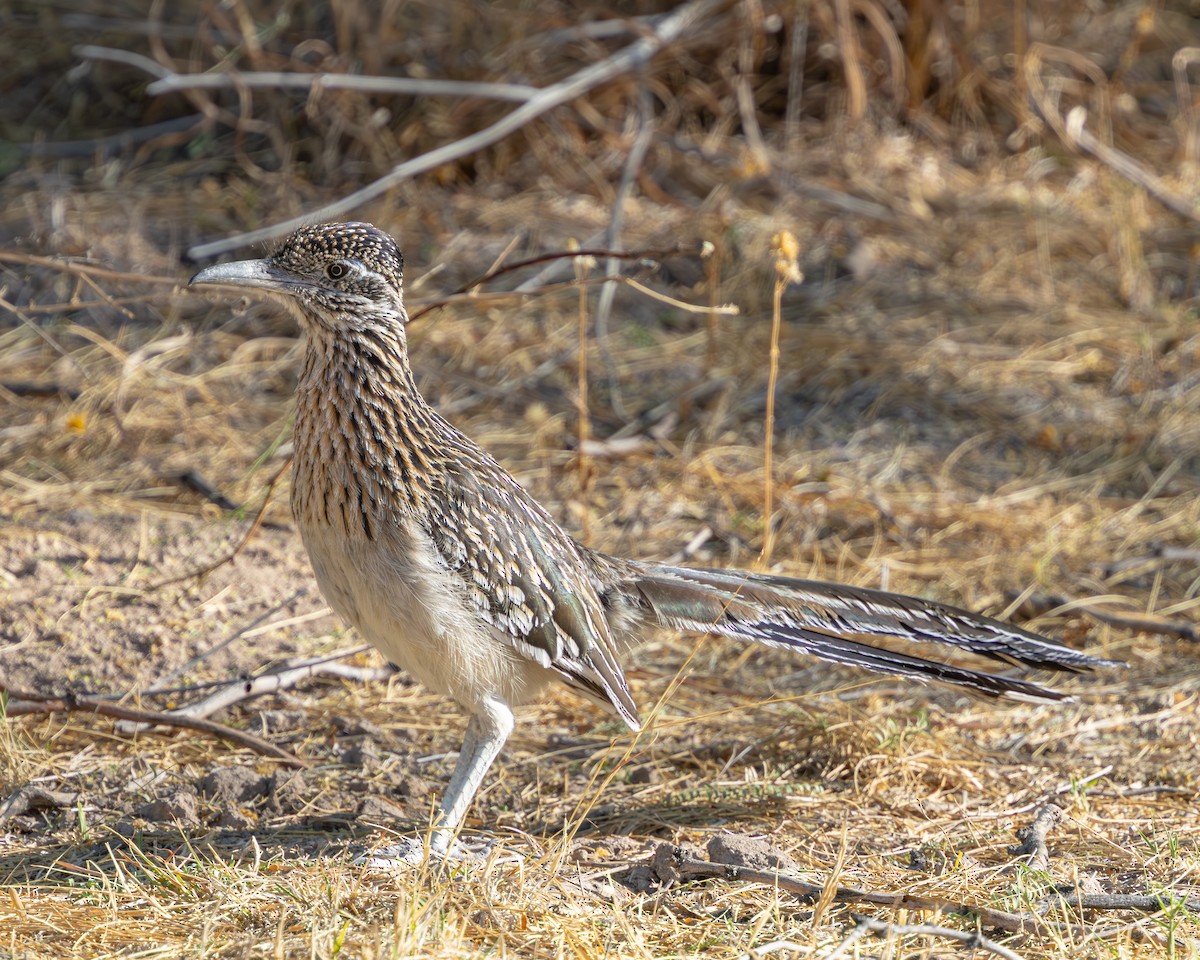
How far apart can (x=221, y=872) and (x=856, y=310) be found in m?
5.03

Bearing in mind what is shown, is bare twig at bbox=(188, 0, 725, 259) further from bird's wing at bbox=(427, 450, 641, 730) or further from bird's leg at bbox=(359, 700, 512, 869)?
bird's leg at bbox=(359, 700, 512, 869)

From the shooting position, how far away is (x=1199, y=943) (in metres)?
2.99

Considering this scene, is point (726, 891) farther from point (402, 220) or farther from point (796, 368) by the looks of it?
point (402, 220)

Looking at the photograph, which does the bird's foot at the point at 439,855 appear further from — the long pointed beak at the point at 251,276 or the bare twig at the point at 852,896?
the long pointed beak at the point at 251,276

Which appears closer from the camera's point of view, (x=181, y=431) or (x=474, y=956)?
(x=474, y=956)

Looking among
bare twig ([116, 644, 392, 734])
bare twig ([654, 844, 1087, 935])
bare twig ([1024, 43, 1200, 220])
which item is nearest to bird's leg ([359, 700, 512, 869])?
bare twig ([654, 844, 1087, 935])

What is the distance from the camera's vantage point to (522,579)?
381 centimetres

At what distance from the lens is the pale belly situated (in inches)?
142

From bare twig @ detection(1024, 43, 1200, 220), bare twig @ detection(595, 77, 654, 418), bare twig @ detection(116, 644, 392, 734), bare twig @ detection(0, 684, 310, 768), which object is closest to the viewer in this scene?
bare twig @ detection(0, 684, 310, 768)

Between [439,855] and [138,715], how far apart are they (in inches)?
46.6

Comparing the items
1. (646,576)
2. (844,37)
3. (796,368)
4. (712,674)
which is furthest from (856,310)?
(646,576)

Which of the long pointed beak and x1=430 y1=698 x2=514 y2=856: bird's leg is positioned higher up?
the long pointed beak

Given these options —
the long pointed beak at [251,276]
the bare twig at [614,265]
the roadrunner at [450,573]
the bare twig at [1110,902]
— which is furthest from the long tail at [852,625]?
the bare twig at [614,265]

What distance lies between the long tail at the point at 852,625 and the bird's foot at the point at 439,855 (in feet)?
2.89
